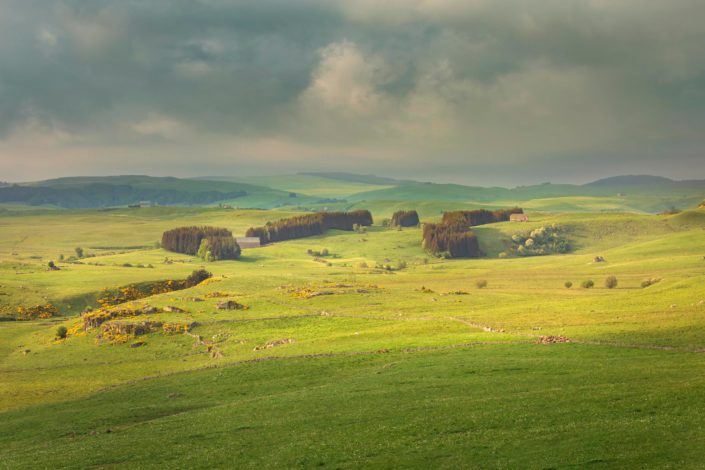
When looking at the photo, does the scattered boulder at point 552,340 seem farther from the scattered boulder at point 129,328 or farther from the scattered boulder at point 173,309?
the scattered boulder at point 173,309

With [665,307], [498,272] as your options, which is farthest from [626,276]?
[665,307]

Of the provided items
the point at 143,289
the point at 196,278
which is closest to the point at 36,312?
the point at 143,289

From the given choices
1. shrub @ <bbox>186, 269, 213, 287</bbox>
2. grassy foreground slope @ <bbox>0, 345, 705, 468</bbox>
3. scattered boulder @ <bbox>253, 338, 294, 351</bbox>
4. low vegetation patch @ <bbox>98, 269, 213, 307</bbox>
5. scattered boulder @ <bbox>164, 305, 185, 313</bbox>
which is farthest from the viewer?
shrub @ <bbox>186, 269, 213, 287</bbox>

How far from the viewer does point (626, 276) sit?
5315 inches

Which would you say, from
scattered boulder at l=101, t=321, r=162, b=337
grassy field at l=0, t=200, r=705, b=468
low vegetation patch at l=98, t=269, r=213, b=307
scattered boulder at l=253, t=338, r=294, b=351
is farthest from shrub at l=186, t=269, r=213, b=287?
scattered boulder at l=253, t=338, r=294, b=351

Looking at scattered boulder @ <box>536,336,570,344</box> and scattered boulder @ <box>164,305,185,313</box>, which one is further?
scattered boulder @ <box>164,305,185,313</box>

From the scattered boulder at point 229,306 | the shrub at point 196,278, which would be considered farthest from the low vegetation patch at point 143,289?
the scattered boulder at point 229,306

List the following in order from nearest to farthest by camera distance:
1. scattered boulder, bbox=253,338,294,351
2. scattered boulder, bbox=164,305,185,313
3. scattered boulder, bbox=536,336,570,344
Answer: scattered boulder, bbox=536,336,570,344 → scattered boulder, bbox=253,338,294,351 → scattered boulder, bbox=164,305,185,313

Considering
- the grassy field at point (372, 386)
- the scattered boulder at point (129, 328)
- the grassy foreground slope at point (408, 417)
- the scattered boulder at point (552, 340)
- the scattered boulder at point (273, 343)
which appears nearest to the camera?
the grassy foreground slope at point (408, 417)

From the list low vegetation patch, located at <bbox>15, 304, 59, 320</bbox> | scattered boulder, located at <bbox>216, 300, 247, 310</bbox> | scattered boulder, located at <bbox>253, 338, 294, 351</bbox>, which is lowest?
low vegetation patch, located at <bbox>15, 304, 59, 320</bbox>

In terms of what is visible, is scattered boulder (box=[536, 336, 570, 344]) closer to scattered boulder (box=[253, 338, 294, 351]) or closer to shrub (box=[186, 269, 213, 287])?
scattered boulder (box=[253, 338, 294, 351])

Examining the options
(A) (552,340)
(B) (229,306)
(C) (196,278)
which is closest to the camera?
(A) (552,340)

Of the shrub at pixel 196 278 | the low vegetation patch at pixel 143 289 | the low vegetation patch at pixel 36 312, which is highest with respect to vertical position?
the shrub at pixel 196 278

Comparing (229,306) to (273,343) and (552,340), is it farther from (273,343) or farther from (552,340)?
(552,340)
